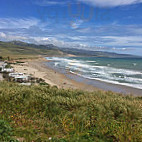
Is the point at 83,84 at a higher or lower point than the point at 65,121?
lower

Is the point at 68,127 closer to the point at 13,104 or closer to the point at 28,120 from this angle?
the point at 28,120

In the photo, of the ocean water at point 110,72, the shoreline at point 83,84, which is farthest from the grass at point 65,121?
the ocean water at point 110,72

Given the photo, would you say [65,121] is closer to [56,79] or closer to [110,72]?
[56,79]

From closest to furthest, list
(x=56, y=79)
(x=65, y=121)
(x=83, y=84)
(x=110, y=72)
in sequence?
(x=65, y=121) → (x=83, y=84) → (x=56, y=79) → (x=110, y=72)

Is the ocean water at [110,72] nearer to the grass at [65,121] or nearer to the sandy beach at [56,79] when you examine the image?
the sandy beach at [56,79]

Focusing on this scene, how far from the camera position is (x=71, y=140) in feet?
11.3

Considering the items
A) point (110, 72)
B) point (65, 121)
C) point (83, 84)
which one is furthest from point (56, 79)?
point (65, 121)

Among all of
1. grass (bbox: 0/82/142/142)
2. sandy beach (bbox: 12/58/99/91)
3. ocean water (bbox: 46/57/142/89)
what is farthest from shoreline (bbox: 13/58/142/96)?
grass (bbox: 0/82/142/142)

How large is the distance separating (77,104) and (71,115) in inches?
36.6

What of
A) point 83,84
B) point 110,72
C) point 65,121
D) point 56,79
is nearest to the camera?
point 65,121

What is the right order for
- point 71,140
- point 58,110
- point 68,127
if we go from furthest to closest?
point 58,110 < point 68,127 < point 71,140

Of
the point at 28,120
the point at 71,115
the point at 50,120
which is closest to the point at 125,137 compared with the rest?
the point at 71,115

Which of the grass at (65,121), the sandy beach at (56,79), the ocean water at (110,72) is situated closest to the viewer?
the grass at (65,121)

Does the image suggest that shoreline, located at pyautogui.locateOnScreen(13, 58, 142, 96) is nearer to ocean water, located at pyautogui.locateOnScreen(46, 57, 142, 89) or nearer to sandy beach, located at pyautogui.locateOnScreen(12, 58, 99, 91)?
sandy beach, located at pyautogui.locateOnScreen(12, 58, 99, 91)
